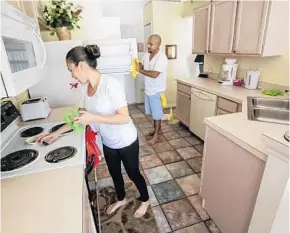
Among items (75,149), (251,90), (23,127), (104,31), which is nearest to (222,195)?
(75,149)

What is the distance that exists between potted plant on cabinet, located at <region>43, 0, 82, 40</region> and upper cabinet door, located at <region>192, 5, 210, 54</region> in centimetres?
181

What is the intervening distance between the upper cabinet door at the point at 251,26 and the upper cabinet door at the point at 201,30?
60 centimetres

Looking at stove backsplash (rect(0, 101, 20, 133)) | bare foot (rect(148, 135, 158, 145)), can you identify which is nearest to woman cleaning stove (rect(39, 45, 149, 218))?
stove backsplash (rect(0, 101, 20, 133))

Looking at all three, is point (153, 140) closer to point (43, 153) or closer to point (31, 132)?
point (31, 132)

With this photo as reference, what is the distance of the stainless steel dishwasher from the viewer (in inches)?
96.4

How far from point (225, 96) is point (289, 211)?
161 centimetres

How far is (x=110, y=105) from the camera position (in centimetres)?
121

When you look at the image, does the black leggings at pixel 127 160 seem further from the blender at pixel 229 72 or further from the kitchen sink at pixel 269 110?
the blender at pixel 229 72

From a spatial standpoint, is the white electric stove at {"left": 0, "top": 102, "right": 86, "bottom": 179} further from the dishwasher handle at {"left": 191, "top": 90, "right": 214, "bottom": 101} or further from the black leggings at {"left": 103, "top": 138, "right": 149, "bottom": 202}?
the dishwasher handle at {"left": 191, "top": 90, "right": 214, "bottom": 101}

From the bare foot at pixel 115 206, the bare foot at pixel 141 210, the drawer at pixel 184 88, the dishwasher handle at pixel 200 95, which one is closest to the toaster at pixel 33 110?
the bare foot at pixel 115 206

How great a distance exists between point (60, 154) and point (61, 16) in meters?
1.61

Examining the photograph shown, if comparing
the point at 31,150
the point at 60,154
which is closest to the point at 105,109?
the point at 60,154

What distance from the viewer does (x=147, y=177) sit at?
2.20 metres

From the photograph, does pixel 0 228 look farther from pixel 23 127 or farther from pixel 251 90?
pixel 251 90
